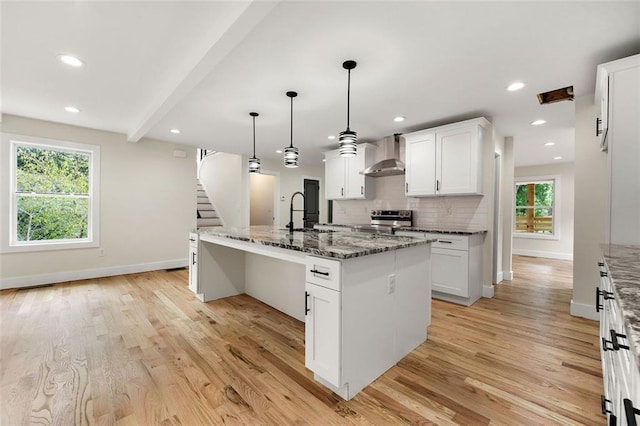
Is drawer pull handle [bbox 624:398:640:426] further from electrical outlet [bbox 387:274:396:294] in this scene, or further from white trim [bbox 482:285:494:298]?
white trim [bbox 482:285:494:298]

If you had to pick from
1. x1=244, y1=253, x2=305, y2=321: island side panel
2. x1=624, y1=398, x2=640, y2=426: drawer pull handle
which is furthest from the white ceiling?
x1=624, y1=398, x2=640, y2=426: drawer pull handle

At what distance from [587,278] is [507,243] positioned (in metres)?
1.95

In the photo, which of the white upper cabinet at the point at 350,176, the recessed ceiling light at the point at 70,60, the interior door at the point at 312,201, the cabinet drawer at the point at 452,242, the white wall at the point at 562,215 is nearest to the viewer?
the recessed ceiling light at the point at 70,60

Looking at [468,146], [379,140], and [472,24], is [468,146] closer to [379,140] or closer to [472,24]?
[379,140]

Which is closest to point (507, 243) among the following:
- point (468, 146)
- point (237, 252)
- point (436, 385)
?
point (468, 146)

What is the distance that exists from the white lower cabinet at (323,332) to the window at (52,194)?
460 centimetres

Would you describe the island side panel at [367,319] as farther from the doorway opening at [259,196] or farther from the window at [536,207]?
the doorway opening at [259,196]

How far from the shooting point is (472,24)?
190cm

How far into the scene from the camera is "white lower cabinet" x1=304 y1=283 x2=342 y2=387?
5.50ft

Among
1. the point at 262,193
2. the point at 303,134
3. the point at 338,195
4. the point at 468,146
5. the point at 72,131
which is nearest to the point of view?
the point at 468,146

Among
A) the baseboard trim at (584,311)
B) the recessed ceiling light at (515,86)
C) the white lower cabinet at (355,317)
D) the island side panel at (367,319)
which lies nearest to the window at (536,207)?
the baseboard trim at (584,311)

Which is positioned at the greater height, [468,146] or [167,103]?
[167,103]

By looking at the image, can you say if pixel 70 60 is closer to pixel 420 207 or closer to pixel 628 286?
pixel 628 286

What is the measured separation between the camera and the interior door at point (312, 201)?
8.20 m
